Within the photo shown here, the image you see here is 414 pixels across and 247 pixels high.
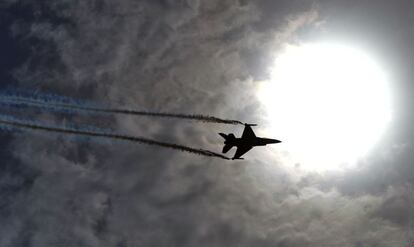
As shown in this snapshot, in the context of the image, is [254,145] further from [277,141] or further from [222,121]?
[222,121]

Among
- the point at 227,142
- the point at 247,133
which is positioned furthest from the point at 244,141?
the point at 227,142

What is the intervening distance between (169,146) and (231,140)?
20641 mm

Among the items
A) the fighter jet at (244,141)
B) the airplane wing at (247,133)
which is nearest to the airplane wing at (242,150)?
the fighter jet at (244,141)

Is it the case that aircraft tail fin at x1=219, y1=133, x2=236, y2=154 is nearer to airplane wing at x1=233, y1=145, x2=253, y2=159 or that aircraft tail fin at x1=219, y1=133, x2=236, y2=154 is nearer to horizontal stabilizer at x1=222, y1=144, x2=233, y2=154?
horizontal stabilizer at x1=222, y1=144, x2=233, y2=154

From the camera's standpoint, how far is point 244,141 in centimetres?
10312

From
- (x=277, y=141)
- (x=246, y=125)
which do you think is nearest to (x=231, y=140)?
(x=246, y=125)

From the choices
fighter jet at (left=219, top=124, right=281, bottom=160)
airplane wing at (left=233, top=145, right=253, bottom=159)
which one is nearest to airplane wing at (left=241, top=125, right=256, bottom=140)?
fighter jet at (left=219, top=124, right=281, bottom=160)

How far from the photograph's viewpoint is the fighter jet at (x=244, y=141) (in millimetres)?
100625

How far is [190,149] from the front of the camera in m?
86.8

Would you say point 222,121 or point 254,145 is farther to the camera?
point 254,145

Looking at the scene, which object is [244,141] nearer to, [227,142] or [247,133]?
[247,133]

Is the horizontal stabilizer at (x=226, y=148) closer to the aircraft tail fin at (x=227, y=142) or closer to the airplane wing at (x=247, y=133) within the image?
the aircraft tail fin at (x=227, y=142)

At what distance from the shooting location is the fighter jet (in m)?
101

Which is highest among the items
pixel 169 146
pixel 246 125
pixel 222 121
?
pixel 246 125
